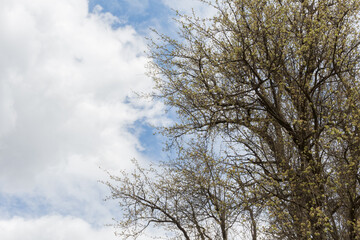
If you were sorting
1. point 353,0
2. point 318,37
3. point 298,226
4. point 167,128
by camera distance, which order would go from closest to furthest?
point 298,226 < point 318,37 < point 353,0 < point 167,128

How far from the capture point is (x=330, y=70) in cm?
948

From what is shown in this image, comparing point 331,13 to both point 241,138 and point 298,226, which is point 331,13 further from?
point 298,226

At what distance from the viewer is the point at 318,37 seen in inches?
354

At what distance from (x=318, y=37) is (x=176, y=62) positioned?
4.96m

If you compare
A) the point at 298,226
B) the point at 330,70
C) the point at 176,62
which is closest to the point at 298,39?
the point at 330,70

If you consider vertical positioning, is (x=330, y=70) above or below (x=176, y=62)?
below

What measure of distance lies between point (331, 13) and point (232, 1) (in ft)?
10.4

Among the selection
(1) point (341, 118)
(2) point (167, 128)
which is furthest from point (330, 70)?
(2) point (167, 128)

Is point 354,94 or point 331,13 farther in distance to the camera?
point 331,13

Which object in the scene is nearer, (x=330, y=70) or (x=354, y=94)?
(x=354, y=94)

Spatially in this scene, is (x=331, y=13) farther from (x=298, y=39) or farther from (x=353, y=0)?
(x=298, y=39)

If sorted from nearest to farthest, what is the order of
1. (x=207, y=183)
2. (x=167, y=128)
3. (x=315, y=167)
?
(x=315, y=167)
(x=167, y=128)
(x=207, y=183)

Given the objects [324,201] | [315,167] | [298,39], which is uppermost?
[298,39]

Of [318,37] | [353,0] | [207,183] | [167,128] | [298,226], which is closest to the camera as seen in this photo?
[298,226]
